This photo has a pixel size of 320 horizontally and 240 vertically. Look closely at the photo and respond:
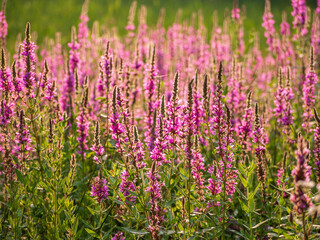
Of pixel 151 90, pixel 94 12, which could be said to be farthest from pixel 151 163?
pixel 94 12

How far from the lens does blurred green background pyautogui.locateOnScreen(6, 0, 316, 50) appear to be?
12148 mm

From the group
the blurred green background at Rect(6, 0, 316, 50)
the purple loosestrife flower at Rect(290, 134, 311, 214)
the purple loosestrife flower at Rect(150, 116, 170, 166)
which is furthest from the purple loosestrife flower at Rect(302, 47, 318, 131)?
the blurred green background at Rect(6, 0, 316, 50)

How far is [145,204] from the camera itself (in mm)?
2689

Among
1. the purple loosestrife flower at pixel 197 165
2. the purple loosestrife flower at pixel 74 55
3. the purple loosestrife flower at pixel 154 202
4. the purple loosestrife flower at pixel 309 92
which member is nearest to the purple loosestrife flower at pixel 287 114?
the purple loosestrife flower at pixel 309 92

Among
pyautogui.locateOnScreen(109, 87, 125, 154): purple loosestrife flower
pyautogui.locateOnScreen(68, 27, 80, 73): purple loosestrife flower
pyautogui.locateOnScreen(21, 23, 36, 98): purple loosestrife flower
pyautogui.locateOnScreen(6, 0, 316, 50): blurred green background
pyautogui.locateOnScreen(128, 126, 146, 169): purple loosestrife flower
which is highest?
pyautogui.locateOnScreen(6, 0, 316, 50): blurred green background

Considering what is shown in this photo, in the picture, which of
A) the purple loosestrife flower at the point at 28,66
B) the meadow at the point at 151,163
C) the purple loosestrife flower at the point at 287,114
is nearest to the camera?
the meadow at the point at 151,163

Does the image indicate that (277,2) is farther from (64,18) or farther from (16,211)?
(16,211)

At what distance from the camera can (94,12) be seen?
47.5ft

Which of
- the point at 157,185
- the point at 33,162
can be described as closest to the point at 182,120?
the point at 157,185

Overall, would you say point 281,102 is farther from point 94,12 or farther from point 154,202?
point 94,12

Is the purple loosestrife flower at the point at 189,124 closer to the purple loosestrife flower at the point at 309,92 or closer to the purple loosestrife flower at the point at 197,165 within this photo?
the purple loosestrife flower at the point at 197,165

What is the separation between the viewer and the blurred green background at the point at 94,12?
12148 mm

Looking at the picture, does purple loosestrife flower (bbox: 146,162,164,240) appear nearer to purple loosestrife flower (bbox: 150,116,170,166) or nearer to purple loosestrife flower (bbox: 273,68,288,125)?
purple loosestrife flower (bbox: 150,116,170,166)

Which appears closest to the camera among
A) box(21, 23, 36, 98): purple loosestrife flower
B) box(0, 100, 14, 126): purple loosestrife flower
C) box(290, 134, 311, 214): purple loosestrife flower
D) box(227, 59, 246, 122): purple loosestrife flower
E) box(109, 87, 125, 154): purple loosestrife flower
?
box(290, 134, 311, 214): purple loosestrife flower
